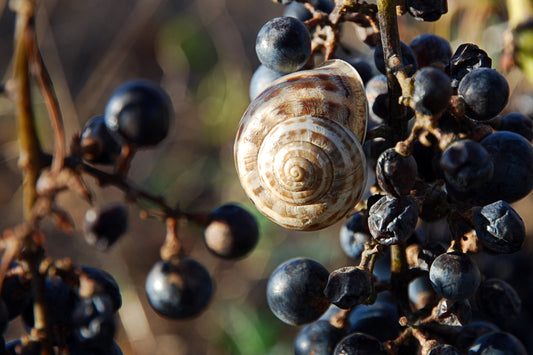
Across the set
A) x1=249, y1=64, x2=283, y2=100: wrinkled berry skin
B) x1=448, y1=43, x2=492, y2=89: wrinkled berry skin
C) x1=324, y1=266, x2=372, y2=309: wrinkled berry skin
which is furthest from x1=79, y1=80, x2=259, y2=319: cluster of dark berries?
x1=448, y1=43, x2=492, y2=89: wrinkled berry skin

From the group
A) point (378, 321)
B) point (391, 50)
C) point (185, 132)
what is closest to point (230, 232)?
point (378, 321)

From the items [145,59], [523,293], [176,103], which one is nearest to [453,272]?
[523,293]

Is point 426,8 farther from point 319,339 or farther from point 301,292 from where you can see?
point 319,339

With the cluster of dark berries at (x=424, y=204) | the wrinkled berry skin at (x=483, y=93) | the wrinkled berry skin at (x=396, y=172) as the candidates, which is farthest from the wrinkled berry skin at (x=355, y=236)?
the wrinkled berry skin at (x=483, y=93)

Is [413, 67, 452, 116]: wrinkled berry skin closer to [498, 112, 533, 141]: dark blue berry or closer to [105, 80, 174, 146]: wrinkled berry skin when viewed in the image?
[498, 112, 533, 141]: dark blue berry

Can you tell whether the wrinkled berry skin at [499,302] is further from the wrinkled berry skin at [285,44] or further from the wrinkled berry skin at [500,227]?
the wrinkled berry skin at [285,44]
